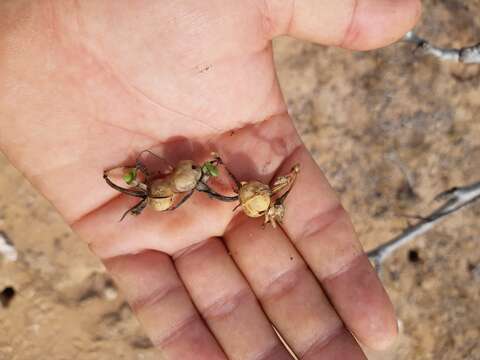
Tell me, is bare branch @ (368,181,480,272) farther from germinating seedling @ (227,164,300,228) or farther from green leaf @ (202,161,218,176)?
green leaf @ (202,161,218,176)

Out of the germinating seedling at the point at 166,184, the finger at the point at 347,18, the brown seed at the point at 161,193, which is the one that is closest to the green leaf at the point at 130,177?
the germinating seedling at the point at 166,184

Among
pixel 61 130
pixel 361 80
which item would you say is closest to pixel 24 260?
pixel 61 130

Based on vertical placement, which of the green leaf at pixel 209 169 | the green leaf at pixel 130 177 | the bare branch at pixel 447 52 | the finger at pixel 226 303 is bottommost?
the bare branch at pixel 447 52

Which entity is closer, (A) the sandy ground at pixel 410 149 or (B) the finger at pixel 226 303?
(B) the finger at pixel 226 303

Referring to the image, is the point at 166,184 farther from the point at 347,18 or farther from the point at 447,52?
the point at 447,52

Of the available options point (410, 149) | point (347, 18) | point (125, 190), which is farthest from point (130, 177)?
point (410, 149)

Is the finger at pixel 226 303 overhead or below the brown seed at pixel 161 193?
below

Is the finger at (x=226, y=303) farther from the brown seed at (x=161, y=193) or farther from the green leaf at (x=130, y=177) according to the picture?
the green leaf at (x=130, y=177)
